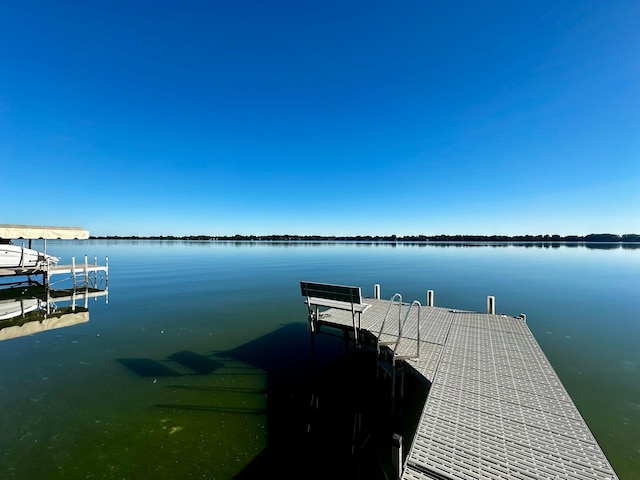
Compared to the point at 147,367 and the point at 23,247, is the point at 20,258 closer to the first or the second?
the point at 23,247

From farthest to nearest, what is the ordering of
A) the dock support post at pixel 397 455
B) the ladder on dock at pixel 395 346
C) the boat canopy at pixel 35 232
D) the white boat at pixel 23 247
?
1. the white boat at pixel 23 247
2. the boat canopy at pixel 35 232
3. the ladder on dock at pixel 395 346
4. the dock support post at pixel 397 455

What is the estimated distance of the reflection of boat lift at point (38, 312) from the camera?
44.3 ft

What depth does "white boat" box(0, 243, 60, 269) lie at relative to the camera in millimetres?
20250

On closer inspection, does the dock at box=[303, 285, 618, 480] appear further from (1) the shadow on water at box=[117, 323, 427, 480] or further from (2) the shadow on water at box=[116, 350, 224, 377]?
(2) the shadow on water at box=[116, 350, 224, 377]

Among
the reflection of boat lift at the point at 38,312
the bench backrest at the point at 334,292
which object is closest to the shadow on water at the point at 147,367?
the bench backrest at the point at 334,292

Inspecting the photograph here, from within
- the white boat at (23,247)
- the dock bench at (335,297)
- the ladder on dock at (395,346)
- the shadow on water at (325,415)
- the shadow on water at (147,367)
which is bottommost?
the shadow on water at (325,415)

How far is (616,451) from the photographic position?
19.3ft

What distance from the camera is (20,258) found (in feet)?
69.3

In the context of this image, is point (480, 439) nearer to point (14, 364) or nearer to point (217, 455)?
point (217, 455)

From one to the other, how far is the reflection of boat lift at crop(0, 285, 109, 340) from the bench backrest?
43.0 feet

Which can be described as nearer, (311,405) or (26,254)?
(311,405)

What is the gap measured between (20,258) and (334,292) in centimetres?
2532

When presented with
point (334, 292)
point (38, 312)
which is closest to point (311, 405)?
point (334, 292)

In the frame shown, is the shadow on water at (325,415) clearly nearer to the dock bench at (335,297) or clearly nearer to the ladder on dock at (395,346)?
the ladder on dock at (395,346)
